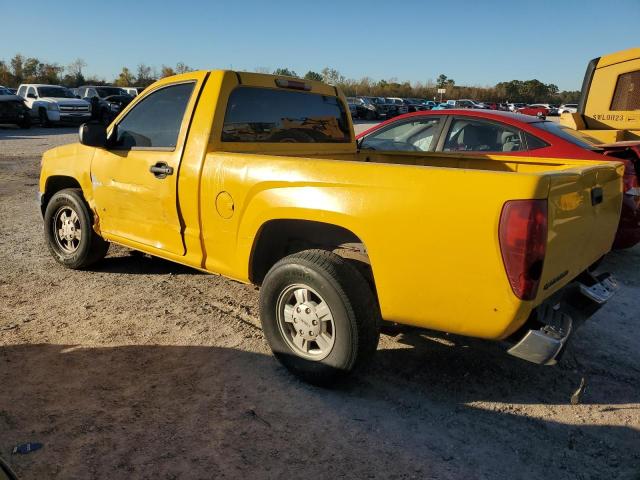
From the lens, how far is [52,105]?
938 inches

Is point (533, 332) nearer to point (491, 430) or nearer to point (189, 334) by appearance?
point (491, 430)

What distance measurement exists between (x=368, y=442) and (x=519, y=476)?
2.40 ft

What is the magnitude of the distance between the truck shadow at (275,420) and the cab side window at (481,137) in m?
3.09

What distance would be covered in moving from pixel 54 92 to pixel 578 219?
91.1ft

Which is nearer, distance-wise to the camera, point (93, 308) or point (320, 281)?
point (320, 281)

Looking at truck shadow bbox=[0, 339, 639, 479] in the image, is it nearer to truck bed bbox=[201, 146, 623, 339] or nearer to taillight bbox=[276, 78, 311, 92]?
truck bed bbox=[201, 146, 623, 339]

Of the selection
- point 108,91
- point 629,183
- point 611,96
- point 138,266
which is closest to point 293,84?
point 138,266

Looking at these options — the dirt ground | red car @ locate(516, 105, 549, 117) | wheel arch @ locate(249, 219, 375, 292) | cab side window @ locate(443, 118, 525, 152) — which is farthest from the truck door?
red car @ locate(516, 105, 549, 117)

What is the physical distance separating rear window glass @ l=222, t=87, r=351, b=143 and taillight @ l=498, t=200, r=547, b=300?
2.23m

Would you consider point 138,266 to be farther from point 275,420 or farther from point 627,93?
point 627,93

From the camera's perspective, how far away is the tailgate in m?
2.53

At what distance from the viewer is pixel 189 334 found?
3.92 m

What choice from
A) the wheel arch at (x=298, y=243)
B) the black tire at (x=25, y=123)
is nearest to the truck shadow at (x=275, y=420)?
the wheel arch at (x=298, y=243)

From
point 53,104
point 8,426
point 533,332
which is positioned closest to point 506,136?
point 533,332
